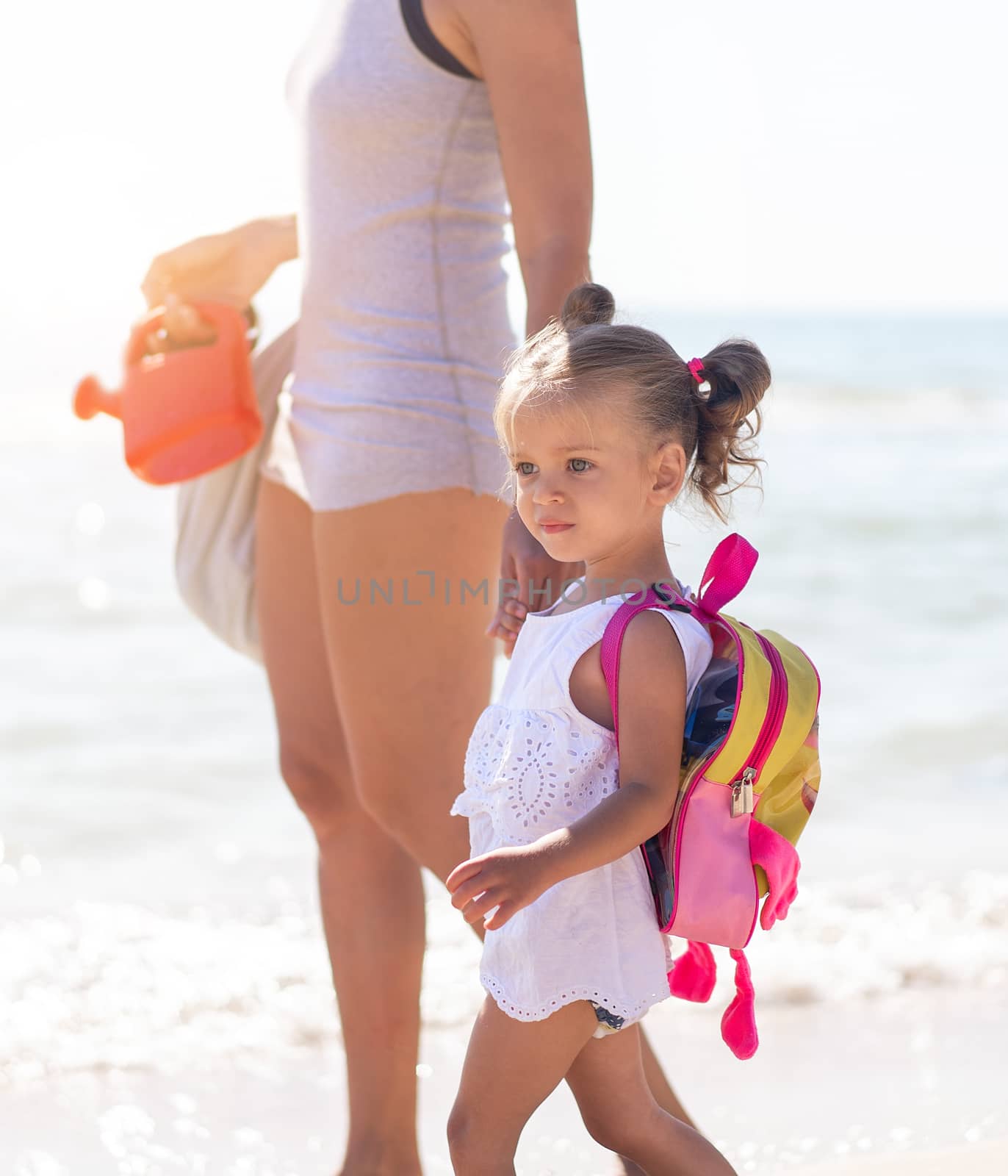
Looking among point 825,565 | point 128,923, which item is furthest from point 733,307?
point 128,923

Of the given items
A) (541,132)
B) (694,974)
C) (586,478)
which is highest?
(541,132)

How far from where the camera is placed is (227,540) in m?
2.34

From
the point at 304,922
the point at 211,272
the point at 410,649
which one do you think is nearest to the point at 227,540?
the point at 211,272

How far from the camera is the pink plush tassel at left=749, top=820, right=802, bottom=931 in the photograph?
4.69 feet

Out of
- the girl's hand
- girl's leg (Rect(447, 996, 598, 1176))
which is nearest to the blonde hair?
the girl's hand

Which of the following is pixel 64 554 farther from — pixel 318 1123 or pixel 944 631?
pixel 318 1123

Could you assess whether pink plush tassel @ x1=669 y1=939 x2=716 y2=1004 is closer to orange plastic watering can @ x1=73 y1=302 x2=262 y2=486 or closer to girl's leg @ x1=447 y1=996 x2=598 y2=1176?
girl's leg @ x1=447 y1=996 x2=598 y2=1176

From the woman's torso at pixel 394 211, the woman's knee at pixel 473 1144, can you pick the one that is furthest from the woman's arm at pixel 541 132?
the woman's knee at pixel 473 1144

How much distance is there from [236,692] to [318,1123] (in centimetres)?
297

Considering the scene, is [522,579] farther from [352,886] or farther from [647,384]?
[352,886]

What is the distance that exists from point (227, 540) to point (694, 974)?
1.10 meters

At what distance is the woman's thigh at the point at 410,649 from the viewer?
1875mm

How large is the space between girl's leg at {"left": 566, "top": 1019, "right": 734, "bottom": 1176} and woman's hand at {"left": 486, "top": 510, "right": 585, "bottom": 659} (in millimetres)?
452

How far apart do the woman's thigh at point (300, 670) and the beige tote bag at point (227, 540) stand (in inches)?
6.6
